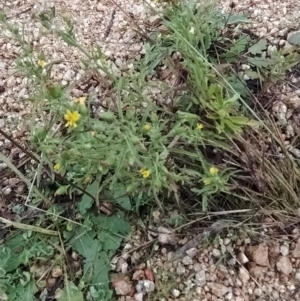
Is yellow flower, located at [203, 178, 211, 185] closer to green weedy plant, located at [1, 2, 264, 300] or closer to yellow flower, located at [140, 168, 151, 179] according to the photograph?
green weedy plant, located at [1, 2, 264, 300]

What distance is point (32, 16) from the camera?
2.23 meters

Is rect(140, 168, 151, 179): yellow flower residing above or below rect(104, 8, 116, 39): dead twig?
below

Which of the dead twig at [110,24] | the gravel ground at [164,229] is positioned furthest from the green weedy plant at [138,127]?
the dead twig at [110,24]

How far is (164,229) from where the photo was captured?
72.8 inches

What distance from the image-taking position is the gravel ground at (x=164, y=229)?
179cm

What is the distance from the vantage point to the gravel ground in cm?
179

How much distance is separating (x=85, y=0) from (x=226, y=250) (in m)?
1.06

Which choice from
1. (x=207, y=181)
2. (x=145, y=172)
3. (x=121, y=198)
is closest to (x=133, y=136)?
(x=145, y=172)

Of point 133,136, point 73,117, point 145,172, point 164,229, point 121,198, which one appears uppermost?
point 73,117

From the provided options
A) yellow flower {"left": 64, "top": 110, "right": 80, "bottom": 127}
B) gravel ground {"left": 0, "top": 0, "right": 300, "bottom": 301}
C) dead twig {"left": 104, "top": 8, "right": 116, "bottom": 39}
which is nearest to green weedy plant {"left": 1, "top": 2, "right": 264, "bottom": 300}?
yellow flower {"left": 64, "top": 110, "right": 80, "bottom": 127}

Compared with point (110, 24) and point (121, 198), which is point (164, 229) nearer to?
point (121, 198)

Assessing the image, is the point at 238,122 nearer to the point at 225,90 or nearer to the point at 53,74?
the point at 225,90

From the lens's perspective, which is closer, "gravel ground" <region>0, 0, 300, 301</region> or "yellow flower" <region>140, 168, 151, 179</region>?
"yellow flower" <region>140, 168, 151, 179</region>

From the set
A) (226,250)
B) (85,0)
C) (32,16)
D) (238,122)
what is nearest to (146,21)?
(85,0)
